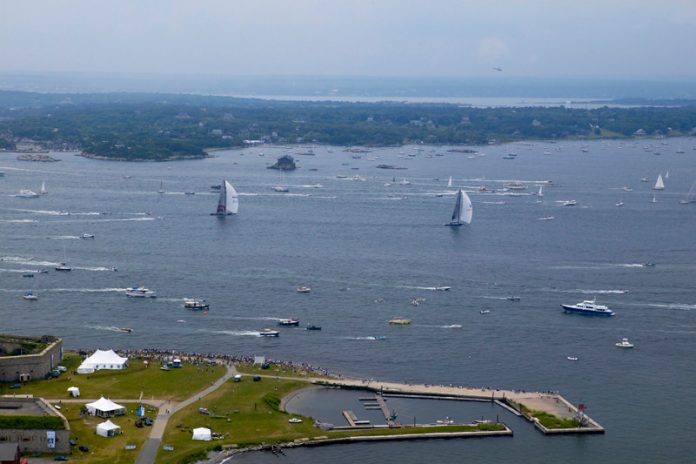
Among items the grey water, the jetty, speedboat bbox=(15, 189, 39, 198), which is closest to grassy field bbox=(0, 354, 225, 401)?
the jetty

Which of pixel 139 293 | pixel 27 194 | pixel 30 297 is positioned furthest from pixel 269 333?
pixel 27 194

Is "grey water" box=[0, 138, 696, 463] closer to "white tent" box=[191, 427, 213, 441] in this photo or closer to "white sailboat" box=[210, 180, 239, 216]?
"white sailboat" box=[210, 180, 239, 216]

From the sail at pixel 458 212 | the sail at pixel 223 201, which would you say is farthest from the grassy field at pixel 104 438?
the sail at pixel 223 201

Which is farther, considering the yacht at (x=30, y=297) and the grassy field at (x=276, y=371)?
the yacht at (x=30, y=297)

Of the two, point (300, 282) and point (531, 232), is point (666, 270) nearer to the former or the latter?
point (531, 232)

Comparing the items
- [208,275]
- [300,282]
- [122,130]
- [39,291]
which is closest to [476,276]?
[300,282]

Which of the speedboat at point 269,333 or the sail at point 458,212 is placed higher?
the sail at point 458,212

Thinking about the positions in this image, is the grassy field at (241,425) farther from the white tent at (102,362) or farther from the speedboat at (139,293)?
the speedboat at (139,293)
